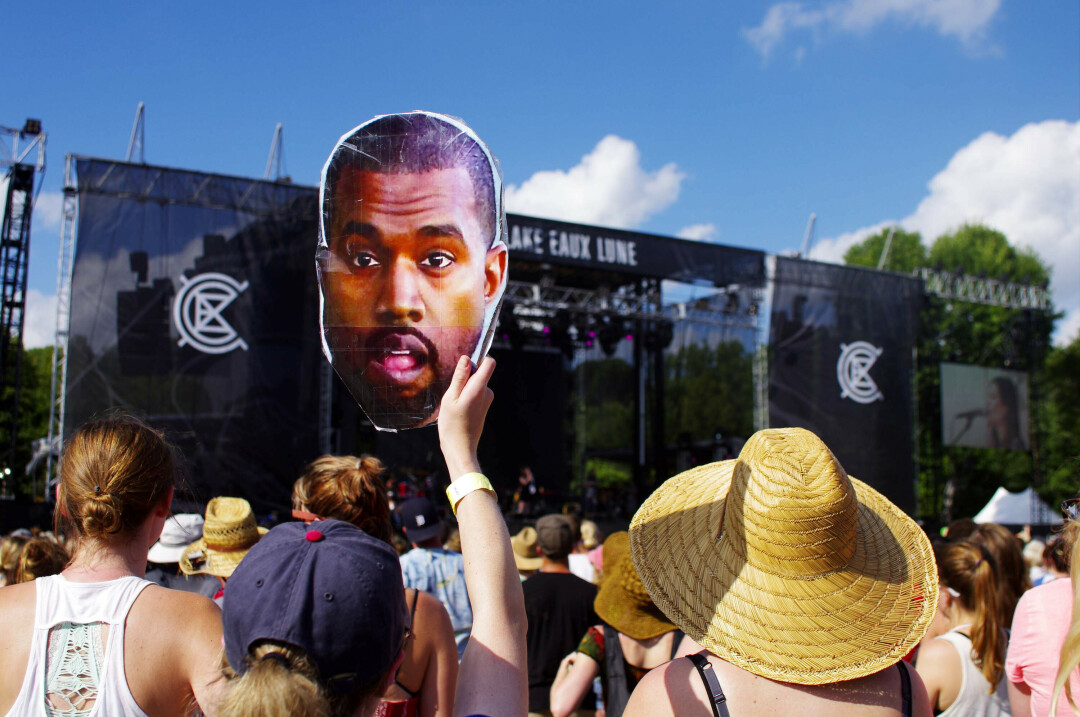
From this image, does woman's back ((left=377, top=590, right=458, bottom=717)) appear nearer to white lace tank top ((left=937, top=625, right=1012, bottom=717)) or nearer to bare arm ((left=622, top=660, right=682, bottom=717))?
bare arm ((left=622, top=660, right=682, bottom=717))

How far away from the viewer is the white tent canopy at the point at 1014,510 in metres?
12.4

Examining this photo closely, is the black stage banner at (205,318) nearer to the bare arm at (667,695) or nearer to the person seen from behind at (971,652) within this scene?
the person seen from behind at (971,652)

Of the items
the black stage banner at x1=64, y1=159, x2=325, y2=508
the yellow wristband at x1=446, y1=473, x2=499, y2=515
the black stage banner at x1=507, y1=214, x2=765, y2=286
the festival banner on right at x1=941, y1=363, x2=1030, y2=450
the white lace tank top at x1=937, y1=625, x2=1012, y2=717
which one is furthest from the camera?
the festival banner on right at x1=941, y1=363, x2=1030, y2=450

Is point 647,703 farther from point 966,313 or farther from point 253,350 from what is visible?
point 966,313

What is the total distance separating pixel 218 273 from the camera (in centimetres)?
1102

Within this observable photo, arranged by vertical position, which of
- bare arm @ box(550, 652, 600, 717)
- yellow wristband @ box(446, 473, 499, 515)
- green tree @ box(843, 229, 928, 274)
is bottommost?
bare arm @ box(550, 652, 600, 717)

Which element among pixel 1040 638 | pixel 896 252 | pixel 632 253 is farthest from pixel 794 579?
pixel 896 252

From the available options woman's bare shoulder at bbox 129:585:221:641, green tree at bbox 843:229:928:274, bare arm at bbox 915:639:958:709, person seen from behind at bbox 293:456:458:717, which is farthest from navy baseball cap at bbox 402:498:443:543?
green tree at bbox 843:229:928:274

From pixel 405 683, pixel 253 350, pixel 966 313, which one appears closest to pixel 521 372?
pixel 253 350

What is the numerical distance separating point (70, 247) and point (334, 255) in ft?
33.7

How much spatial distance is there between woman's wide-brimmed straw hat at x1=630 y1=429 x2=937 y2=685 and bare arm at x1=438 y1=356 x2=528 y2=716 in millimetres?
403

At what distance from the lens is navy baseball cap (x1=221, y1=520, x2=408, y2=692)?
966 millimetres

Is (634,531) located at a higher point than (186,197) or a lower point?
lower

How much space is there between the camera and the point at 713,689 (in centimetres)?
128
